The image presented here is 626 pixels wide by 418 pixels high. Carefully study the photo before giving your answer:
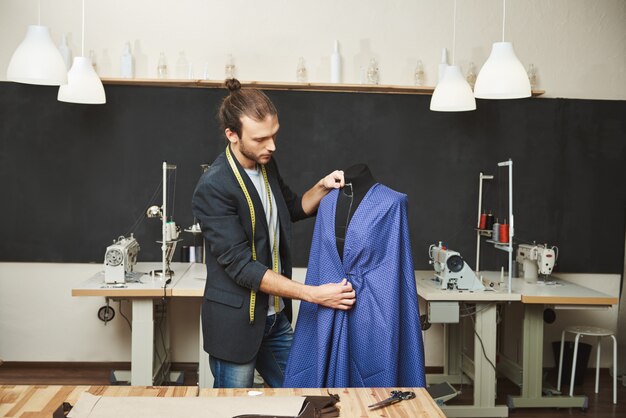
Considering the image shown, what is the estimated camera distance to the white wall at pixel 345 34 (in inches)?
191

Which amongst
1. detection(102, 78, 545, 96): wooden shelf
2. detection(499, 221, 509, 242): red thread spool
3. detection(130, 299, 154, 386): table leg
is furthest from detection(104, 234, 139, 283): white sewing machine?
detection(499, 221, 509, 242): red thread spool

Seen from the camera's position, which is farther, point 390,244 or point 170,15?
point 170,15

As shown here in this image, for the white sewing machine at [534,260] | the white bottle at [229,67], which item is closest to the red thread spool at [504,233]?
the white sewing machine at [534,260]

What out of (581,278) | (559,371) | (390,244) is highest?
(390,244)

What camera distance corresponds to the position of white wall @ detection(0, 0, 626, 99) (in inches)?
191

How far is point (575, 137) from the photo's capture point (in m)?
5.05

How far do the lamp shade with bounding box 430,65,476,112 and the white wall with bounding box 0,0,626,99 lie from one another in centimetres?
78

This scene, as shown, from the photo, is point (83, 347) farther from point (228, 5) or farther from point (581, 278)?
point (581, 278)

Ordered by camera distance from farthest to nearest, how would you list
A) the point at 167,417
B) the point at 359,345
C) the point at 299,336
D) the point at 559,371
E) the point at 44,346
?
the point at 44,346
the point at 559,371
the point at 299,336
the point at 359,345
the point at 167,417

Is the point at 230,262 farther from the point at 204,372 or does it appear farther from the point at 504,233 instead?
the point at 504,233

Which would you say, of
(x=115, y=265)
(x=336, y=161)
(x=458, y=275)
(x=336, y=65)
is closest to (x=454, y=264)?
(x=458, y=275)

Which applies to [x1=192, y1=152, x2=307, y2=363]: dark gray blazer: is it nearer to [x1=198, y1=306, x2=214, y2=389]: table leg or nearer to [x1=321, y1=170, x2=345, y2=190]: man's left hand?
[x1=321, y1=170, x2=345, y2=190]: man's left hand

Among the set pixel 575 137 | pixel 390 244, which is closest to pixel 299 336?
pixel 390 244

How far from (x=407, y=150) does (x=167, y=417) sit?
12.0 feet
